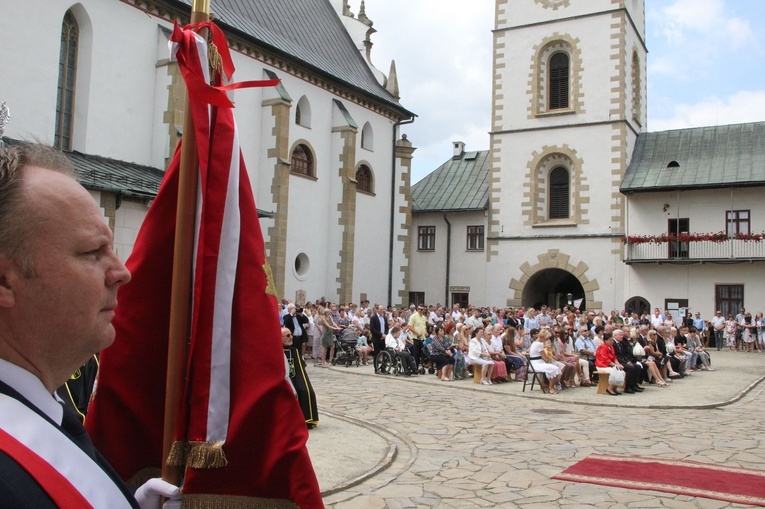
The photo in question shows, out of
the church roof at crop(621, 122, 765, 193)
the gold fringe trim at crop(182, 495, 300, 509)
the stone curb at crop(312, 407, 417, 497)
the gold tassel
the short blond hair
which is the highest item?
the church roof at crop(621, 122, 765, 193)

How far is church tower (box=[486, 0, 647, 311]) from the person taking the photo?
1216 inches

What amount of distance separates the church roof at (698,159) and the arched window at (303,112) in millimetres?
13508

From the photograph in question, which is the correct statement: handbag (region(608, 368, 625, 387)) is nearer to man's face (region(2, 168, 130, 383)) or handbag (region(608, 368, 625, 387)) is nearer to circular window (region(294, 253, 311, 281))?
man's face (region(2, 168, 130, 383))

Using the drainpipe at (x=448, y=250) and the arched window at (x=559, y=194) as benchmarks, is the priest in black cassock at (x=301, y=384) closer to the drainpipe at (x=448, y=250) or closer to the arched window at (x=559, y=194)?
the arched window at (x=559, y=194)

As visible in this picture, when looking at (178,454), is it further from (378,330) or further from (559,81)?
(559,81)

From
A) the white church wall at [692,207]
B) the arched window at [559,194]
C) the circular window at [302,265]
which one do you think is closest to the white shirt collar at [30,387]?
the circular window at [302,265]

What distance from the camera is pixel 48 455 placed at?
1175 millimetres

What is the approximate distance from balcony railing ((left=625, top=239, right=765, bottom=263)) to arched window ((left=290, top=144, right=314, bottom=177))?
1364 centimetres

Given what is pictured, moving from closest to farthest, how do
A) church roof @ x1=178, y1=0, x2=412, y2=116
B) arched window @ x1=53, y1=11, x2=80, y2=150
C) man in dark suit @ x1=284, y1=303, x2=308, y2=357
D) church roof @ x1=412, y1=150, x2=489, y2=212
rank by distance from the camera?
man in dark suit @ x1=284, y1=303, x2=308, y2=357
arched window @ x1=53, y1=11, x2=80, y2=150
church roof @ x1=178, y1=0, x2=412, y2=116
church roof @ x1=412, y1=150, x2=489, y2=212

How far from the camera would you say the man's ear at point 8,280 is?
1249 mm

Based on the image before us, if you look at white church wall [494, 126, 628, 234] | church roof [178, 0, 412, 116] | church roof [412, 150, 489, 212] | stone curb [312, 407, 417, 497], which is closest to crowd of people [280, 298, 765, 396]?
stone curb [312, 407, 417, 497]

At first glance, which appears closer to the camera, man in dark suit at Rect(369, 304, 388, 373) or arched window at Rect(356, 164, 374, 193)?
man in dark suit at Rect(369, 304, 388, 373)

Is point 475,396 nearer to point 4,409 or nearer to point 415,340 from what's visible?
point 415,340

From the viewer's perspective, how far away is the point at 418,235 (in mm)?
36031
